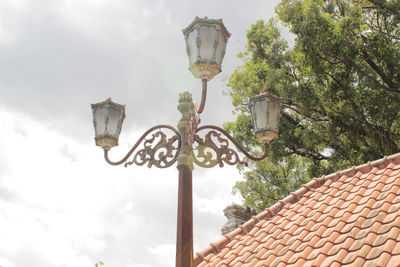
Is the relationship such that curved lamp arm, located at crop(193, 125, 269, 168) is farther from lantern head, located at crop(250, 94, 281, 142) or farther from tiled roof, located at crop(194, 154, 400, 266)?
tiled roof, located at crop(194, 154, 400, 266)

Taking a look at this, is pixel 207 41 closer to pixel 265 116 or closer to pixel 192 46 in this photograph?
pixel 192 46

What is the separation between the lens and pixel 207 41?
467cm

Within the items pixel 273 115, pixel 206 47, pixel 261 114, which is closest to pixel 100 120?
pixel 206 47

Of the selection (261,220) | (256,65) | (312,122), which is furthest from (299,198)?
(256,65)

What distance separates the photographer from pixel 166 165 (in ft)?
16.4

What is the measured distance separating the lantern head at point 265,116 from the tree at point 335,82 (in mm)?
8821

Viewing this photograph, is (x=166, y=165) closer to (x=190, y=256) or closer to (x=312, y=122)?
(x=190, y=256)

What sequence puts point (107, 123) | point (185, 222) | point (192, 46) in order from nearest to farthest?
point (185, 222)
point (192, 46)
point (107, 123)

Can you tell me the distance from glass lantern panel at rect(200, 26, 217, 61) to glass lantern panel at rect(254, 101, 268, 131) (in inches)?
45.7

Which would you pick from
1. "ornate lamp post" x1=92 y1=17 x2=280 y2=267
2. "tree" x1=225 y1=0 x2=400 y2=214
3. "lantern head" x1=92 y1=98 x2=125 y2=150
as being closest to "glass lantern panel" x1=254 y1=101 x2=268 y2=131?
"ornate lamp post" x1=92 y1=17 x2=280 y2=267

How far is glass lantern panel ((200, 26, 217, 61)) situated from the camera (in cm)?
465

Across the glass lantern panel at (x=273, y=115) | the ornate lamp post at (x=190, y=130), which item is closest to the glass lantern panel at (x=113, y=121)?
the ornate lamp post at (x=190, y=130)

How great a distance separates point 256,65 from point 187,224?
44.2 feet

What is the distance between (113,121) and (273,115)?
199 cm
